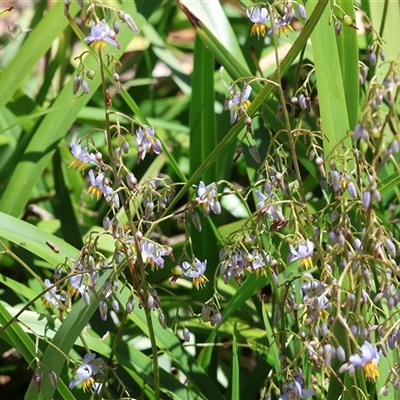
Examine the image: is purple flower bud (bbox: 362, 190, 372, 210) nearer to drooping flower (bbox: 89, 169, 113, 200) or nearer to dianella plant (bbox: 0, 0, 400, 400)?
dianella plant (bbox: 0, 0, 400, 400)

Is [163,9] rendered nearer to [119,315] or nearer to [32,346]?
[119,315]

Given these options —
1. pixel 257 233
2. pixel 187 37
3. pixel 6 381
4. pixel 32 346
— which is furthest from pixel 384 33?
pixel 187 37

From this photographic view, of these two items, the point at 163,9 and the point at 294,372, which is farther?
the point at 163,9

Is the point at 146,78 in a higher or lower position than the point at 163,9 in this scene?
lower

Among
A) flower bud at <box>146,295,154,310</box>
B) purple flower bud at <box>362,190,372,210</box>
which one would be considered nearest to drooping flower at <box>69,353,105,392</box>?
flower bud at <box>146,295,154,310</box>

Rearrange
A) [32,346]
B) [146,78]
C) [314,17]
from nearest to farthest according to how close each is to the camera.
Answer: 1. [314,17]
2. [32,346]
3. [146,78]

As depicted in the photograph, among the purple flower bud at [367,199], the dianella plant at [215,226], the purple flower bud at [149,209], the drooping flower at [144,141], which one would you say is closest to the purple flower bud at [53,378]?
the dianella plant at [215,226]

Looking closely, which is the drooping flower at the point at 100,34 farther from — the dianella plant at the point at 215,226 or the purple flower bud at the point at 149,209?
the purple flower bud at the point at 149,209

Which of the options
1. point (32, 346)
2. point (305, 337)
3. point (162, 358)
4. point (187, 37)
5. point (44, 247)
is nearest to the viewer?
point (305, 337)
